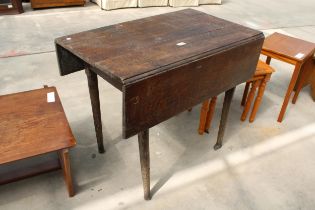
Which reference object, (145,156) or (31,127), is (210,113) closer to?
(145,156)

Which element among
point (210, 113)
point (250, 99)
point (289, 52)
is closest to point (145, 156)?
point (210, 113)

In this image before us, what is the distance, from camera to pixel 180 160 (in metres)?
1.96

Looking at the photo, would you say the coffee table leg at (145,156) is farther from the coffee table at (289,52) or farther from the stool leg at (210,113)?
the coffee table at (289,52)

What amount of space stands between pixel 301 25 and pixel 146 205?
171 inches

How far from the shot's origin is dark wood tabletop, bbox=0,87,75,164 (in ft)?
4.47

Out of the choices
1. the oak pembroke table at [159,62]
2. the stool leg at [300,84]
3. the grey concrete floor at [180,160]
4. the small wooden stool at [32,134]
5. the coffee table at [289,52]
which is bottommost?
the grey concrete floor at [180,160]

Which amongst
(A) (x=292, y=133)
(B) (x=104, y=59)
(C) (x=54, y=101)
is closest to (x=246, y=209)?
(A) (x=292, y=133)

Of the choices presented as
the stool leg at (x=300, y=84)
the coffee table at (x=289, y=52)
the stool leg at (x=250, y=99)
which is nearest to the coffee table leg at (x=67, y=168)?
the stool leg at (x=250, y=99)

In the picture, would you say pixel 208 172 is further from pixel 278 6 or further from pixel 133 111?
pixel 278 6

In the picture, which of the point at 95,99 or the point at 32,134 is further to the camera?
the point at 95,99

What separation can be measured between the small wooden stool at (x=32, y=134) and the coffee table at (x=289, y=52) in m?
1.58

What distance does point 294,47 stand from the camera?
2271 millimetres

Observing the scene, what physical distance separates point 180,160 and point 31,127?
0.96 m

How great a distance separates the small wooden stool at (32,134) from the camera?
137cm
